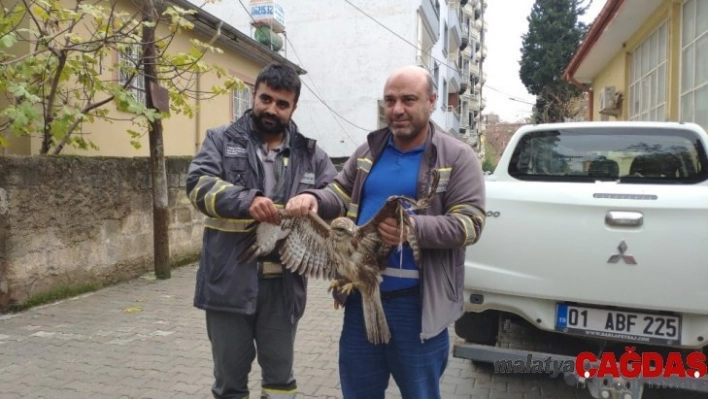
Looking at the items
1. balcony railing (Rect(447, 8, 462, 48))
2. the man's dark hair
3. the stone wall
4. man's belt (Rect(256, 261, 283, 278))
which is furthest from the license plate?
balcony railing (Rect(447, 8, 462, 48))

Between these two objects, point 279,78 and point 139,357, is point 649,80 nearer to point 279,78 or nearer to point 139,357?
point 279,78

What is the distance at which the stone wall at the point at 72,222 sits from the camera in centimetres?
533

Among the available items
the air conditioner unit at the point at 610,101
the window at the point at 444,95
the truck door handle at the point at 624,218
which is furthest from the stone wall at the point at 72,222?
the window at the point at 444,95

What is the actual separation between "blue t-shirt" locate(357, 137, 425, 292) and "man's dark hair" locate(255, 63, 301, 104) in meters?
0.57

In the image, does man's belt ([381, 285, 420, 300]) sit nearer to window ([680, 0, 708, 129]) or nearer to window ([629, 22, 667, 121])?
window ([680, 0, 708, 129])

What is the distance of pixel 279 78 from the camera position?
2.58 m

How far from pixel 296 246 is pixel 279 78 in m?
0.81

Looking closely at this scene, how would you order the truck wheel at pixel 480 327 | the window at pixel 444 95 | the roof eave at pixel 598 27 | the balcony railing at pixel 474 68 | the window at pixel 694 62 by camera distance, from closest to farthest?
the truck wheel at pixel 480 327
the window at pixel 694 62
the roof eave at pixel 598 27
the window at pixel 444 95
the balcony railing at pixel 474 68

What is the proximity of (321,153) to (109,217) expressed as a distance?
186 inches

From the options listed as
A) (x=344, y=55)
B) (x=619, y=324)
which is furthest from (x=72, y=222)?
(x=344, y=55)

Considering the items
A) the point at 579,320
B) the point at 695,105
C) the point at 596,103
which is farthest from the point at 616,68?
the point at 579,320

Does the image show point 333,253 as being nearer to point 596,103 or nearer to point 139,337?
point 139,337

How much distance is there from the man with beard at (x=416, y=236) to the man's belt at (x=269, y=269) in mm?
340

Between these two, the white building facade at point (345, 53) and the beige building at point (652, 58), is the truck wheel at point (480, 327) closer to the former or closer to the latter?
the beige building at point (652, 58)
